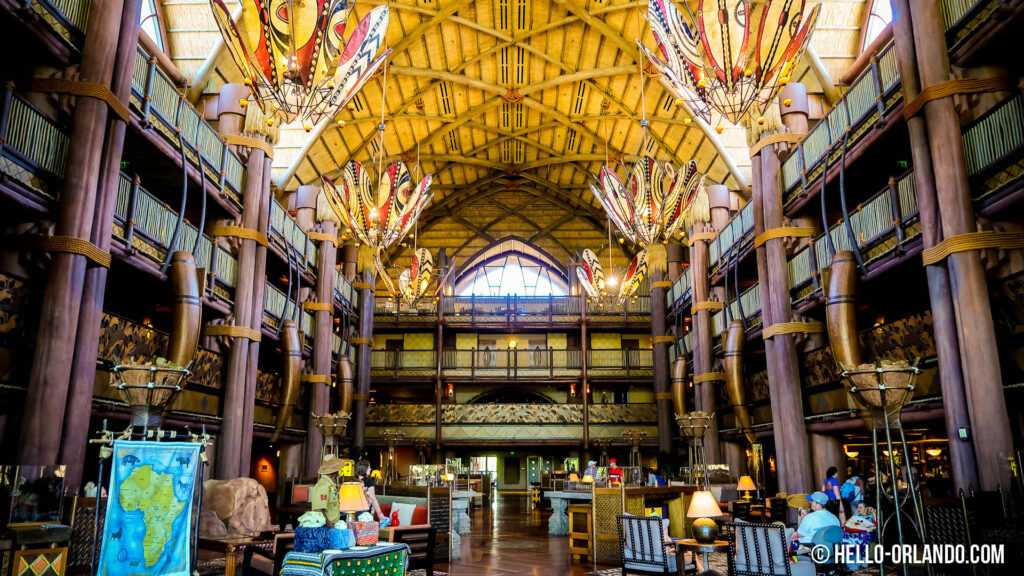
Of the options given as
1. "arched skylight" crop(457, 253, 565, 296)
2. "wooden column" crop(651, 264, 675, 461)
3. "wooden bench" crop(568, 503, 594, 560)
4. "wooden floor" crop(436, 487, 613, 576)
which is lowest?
"wooden floor" crop(436, 487, 613, 576)

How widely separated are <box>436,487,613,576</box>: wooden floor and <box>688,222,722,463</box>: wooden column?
19.9 feet

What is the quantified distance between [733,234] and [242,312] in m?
13.2

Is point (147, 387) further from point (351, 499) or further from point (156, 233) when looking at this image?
point (156, 233)

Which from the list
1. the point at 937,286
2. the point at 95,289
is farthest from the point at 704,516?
the point at 95,289

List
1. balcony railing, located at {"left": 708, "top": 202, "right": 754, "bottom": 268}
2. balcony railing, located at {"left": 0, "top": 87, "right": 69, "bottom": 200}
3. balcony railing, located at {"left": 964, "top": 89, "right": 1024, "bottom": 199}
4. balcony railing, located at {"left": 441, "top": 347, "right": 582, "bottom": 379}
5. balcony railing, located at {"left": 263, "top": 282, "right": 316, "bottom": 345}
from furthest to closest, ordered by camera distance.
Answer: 1. balcony railing, located at {"left": 441, "top": 347, "right": 582, "bottom": 379}
2. balcony railing, located at {"left": 708, "top": 202, "right": 754, "bottom": 268}
3. balcony railing, located at {"left": 263, "top": 282, "right": 316, "bottom": 345}
4. balcony railing, located at {"left": 964, "top": 89, "right": 1024, "bottom": 199}
5. balcony railing, located at {"left": 0, "top": 87, "right": 69, "bottom": 200}

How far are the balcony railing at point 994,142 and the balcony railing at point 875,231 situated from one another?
1.32 m

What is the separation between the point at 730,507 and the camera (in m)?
14.6

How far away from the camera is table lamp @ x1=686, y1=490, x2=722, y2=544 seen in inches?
295

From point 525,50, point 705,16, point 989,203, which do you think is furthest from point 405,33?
point 989,203

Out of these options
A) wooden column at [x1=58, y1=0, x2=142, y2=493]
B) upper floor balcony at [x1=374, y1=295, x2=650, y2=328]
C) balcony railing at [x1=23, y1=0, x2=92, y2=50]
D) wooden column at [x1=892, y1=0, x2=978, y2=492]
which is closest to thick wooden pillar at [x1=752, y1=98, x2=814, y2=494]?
wooden column at [x1=892, y1=0, x2=978, y2=492]

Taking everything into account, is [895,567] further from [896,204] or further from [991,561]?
[896,204]

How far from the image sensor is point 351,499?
6.25 m

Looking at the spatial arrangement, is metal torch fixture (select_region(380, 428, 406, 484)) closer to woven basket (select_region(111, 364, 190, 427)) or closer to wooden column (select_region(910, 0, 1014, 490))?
woven basket (select_region(111, 364, 190, 427))

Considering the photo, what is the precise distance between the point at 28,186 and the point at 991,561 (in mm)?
12022
